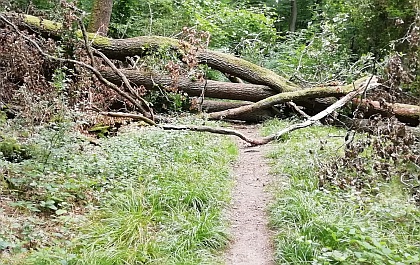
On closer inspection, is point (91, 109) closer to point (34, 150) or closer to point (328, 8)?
point (34, 150)

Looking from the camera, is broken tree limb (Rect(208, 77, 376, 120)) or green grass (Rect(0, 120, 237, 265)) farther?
broken tree limb (Rect(208, 77, 376, 120))

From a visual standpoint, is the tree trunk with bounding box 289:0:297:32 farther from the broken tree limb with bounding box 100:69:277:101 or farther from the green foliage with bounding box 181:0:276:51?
the broken tree limb with bounding box 100:69:277:101

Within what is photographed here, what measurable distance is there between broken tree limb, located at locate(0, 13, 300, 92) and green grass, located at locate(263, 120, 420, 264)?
438cm

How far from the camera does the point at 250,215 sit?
14.5 feet

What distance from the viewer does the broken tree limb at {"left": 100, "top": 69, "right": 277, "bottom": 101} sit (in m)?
9.05

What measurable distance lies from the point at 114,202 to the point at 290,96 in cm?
557

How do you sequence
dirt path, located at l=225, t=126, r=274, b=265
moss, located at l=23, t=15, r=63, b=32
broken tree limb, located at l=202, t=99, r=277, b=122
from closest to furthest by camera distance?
dirt path, located at l=225, t=126, r=274, b=265 < moss, located at l=23, t=15, r=63, b=32 < broken tree limb, located at l=202, t=99, r=277, b=122

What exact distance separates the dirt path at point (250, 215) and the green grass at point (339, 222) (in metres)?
0.13

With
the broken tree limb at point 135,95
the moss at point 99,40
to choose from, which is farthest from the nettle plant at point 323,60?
the moss at point 99,40

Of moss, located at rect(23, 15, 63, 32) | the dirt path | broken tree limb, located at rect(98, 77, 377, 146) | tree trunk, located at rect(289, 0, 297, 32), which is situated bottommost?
the dirt path

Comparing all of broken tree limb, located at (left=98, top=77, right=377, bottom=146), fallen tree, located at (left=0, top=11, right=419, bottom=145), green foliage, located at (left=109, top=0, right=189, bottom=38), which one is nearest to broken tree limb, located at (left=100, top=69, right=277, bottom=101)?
fallen tree, located at (left=0, top=11, right=419, bottom=145)

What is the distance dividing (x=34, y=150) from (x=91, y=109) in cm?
232

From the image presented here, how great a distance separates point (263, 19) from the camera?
558 inches

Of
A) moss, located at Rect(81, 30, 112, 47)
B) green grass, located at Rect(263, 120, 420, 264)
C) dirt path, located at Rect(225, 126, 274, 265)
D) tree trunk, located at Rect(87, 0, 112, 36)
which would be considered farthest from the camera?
tree trunk, located at Rect(87, 0, 112, 36)
